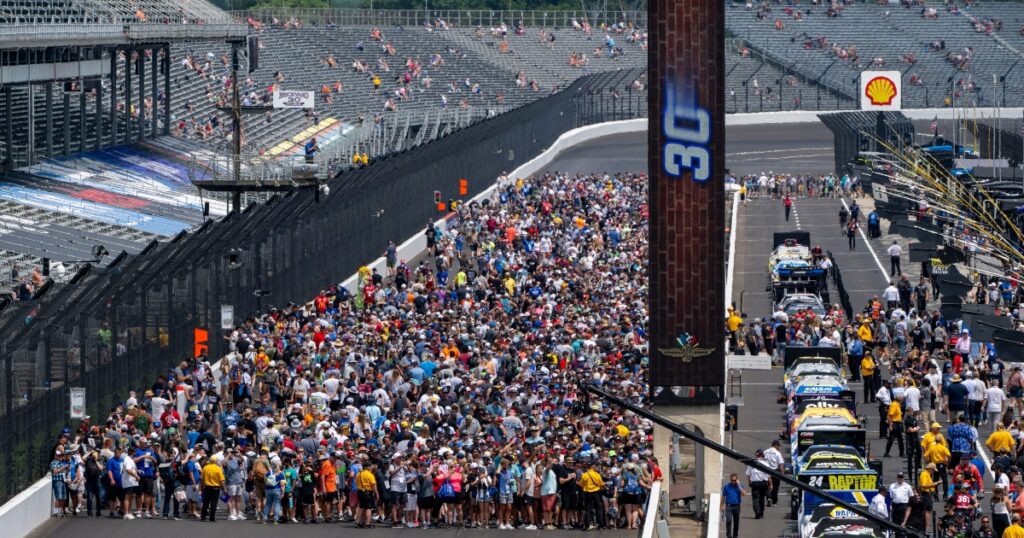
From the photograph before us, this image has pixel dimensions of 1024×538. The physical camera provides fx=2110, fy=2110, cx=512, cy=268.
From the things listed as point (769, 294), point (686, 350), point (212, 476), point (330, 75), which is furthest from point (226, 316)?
point (330, 75)

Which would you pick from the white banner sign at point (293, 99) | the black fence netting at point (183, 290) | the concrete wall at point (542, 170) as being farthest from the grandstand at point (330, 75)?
the black fence netting at point (183, 290)

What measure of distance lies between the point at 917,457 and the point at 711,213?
17.7 feet

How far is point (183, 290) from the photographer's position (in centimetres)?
4109

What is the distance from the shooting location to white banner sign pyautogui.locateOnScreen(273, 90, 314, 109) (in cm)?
7057

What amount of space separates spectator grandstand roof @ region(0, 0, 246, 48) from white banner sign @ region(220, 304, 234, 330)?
15.7 m

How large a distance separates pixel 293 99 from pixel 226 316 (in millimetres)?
30010

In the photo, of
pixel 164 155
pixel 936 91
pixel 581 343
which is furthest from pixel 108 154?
pixel 936 91

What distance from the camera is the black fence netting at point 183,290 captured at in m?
32.6

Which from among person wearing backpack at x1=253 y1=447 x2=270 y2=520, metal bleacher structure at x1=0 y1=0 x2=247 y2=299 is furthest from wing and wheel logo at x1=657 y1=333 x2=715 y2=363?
metal bleacher structure at x1=0 y1=0 x2=247 y2=299

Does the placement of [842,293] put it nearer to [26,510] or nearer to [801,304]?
[801,304]

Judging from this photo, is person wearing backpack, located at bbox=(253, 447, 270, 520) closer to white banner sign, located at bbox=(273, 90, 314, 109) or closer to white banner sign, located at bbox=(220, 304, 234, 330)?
white banner sign, located at bbox=(220, 304, 234, 330)

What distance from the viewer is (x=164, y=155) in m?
68.3

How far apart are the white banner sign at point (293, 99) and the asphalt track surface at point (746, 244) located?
51.4 feet

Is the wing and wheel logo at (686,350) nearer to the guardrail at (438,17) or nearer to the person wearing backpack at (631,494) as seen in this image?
the person wearing backpack at (631,494)
